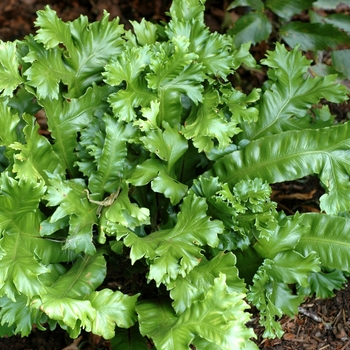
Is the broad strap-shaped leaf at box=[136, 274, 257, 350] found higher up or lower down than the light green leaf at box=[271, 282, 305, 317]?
higher up

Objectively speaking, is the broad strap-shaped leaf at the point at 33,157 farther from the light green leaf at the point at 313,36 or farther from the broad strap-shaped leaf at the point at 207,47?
the light green leaf at the point at 313,36

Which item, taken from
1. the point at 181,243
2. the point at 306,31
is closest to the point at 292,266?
the point at 181,243

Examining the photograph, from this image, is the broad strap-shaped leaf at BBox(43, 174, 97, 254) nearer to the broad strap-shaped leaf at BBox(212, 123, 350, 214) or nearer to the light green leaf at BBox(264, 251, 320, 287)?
the broad strap-shaped leaf at BBox(212, 123, 350, 214)

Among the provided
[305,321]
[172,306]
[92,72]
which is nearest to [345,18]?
[92,72]

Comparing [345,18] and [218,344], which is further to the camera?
[345,18]

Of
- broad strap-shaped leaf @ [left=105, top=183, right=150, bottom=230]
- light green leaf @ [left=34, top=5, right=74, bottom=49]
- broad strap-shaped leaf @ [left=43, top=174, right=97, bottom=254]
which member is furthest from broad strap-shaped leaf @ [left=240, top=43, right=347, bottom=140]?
light green leaf @ [left=34, top=5, right=74, bottom=49]

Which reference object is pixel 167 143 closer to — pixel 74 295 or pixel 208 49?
pixel 208 49

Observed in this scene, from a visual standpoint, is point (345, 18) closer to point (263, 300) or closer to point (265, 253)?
point (265, 253)
